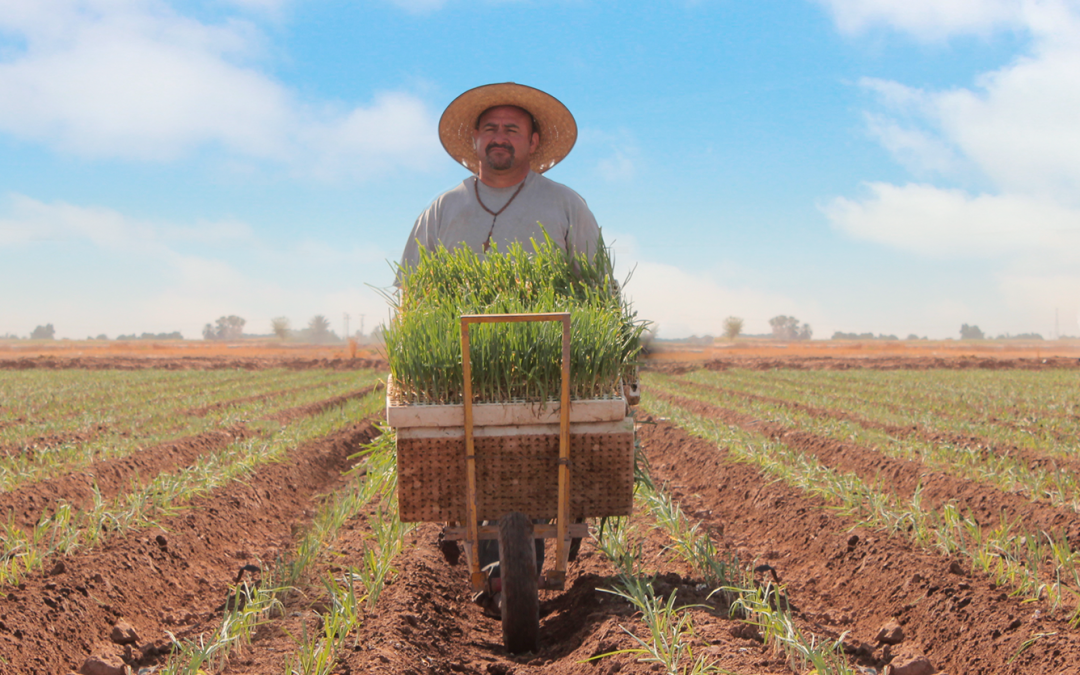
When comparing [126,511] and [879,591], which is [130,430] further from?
[879,591]

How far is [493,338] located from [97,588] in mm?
2553

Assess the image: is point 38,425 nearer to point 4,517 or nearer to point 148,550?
point 4,517

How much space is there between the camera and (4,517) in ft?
16.4

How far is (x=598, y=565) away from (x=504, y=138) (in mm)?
2567

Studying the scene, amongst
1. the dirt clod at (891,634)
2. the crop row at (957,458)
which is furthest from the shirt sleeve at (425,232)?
the crop row at (957,458)

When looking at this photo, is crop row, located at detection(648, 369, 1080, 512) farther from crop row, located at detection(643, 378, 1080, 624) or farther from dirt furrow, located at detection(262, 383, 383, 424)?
dirt furrow, located at detection(262, 383, 383, 424)

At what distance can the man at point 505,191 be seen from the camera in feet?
A: 14.4

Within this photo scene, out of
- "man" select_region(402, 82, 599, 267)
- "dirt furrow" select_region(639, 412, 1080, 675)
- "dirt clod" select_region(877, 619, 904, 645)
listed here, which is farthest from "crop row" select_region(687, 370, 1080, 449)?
"man" select_region(402, 82, 599, 267)

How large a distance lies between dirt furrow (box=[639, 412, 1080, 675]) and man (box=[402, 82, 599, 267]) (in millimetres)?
2357

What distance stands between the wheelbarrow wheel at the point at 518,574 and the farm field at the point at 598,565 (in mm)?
192

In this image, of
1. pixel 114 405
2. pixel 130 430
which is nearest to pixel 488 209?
pixel 130 430

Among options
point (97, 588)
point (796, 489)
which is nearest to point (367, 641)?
point (97, 588)

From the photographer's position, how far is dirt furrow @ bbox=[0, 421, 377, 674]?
11.0ft

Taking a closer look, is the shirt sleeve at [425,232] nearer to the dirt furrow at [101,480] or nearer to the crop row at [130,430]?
the dirt furrow at [101,480]
